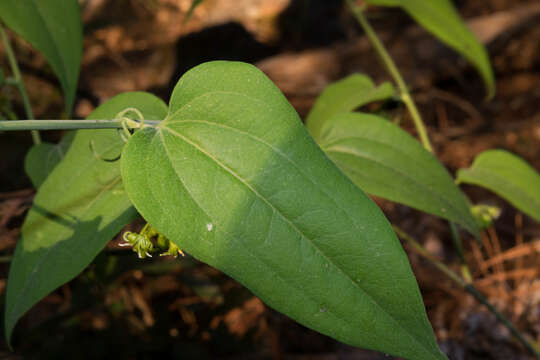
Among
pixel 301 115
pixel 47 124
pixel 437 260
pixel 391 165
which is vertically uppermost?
pixel 47 124

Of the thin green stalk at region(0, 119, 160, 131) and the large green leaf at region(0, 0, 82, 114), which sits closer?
the thin green stalk at region(0, 119, 160, 131)

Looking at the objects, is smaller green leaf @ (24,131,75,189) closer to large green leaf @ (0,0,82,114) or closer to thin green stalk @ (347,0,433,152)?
large green leaf @ (0,0,82,114)

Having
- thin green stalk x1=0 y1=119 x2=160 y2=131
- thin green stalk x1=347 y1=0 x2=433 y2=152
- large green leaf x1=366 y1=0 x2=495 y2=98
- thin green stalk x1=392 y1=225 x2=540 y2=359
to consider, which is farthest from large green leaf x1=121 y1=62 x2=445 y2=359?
large green leaf x1=366 y1=0 x2=495 y2=98

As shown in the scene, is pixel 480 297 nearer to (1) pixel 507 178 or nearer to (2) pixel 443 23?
(1) pixel 507 178

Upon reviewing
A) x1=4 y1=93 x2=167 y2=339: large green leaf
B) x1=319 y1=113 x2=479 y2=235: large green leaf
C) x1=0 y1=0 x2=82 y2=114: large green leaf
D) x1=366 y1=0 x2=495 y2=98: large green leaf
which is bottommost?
x1=4 y1=93 x2=167 y2=339: large green leaf

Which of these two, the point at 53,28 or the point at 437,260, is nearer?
the point at 53,28

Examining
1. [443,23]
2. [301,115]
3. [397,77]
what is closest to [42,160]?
[397,77]
